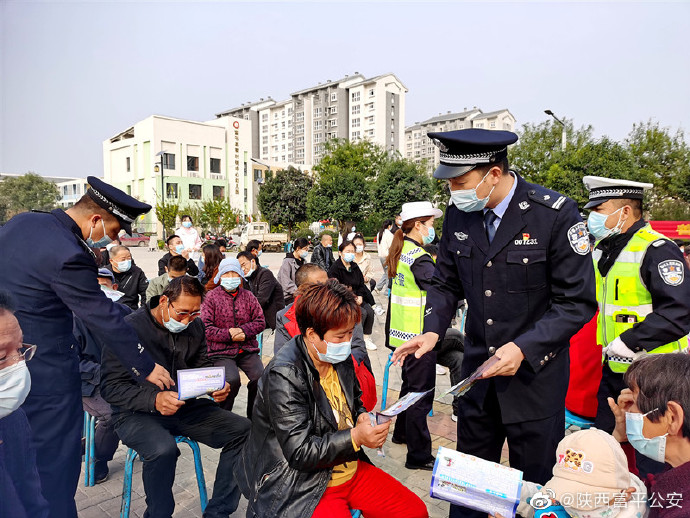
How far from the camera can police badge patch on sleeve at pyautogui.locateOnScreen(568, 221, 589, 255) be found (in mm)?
2172

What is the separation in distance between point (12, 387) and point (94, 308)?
94 centimetres

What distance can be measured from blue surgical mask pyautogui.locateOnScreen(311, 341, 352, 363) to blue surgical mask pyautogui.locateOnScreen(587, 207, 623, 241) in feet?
7.04

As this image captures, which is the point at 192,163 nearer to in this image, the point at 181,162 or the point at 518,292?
the point at 181,162

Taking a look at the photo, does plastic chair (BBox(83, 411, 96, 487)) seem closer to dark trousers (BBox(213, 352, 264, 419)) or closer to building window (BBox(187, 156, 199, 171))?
dark trousers (BBox(213, 352, 264, 419))

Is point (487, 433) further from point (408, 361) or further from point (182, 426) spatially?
point (182, 426)

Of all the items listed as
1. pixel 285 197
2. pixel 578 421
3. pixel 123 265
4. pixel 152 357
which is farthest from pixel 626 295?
pixel 285 197

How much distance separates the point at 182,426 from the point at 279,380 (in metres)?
1.50

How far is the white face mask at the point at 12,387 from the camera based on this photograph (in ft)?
5.48

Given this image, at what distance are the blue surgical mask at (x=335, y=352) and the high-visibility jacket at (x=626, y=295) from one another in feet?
6.12

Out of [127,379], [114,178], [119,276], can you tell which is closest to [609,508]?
[127,379]

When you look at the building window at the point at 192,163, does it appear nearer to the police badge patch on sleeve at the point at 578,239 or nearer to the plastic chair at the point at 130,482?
the plastic chair at the point at 130,482

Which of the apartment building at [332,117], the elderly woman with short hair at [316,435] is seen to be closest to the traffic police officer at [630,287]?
the elderly woman with short hair at [316,435]

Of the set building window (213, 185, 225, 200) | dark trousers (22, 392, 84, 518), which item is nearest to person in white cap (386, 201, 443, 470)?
dark trousers (22, 392, 84, 518)

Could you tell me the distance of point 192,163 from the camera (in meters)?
54.0
